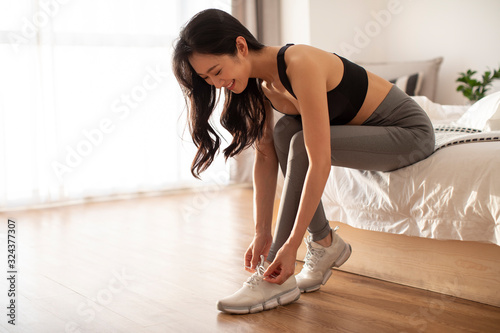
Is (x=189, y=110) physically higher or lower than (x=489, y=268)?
higher

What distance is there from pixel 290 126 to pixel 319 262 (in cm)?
41

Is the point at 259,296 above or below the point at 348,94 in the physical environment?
below

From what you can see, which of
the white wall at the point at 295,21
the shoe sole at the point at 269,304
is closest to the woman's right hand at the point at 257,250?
the shoe sole at the point at 269,304

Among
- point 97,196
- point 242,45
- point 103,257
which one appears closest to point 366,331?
point 242,45

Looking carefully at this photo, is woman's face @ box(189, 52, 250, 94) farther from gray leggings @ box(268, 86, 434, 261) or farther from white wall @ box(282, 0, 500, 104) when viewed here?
white wall @ box(282, 0, 500, 104)

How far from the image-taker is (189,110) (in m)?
1.61

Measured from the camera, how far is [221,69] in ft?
4.63

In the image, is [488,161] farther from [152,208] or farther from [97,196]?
[97,196]

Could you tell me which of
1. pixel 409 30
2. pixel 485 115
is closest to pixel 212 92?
pixel 485 115

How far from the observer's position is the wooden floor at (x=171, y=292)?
4.48ft

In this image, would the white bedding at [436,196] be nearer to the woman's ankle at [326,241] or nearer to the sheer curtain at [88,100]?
the woman's ankle at [326,241]

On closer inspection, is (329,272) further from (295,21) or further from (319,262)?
(295,21)

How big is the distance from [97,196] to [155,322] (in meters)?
2.51

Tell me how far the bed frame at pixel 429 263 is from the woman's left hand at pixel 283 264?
46cm
